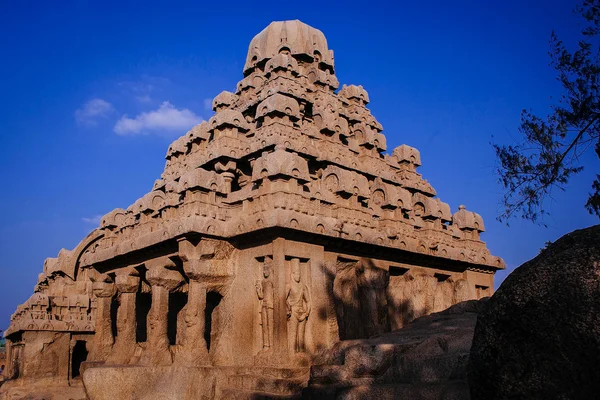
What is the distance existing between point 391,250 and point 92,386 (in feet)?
26.4

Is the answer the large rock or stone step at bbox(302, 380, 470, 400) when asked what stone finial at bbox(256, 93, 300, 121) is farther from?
the large rock

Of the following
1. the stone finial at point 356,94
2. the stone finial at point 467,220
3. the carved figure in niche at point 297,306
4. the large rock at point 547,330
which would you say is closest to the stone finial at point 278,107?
the stone finial at point 356,94

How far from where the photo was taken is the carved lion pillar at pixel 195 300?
1301 centimetres

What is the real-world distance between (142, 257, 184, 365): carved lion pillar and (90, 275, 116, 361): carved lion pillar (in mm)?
4168

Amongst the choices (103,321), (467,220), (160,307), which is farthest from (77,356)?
(467,220)

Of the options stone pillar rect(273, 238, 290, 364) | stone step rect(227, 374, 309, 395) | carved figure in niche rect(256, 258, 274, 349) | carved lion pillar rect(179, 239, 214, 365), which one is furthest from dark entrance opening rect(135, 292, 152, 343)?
stone pillar rect(273, 238, 290, 364)

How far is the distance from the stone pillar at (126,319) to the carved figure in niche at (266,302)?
Answer: 227 inches

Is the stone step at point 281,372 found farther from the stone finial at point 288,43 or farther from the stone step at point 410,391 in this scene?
the stone finial at point 288,43

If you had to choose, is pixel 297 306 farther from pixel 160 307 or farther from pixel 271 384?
pixel 160 307

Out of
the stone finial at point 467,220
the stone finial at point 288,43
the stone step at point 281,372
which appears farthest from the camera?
the stone finial at point 288,43

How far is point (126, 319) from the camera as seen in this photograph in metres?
16.8

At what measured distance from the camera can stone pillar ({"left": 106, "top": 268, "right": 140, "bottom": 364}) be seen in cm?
1655

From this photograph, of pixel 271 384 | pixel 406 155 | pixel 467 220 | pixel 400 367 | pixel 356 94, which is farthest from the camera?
pixel 356 94

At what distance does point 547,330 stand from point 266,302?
8510 mm
